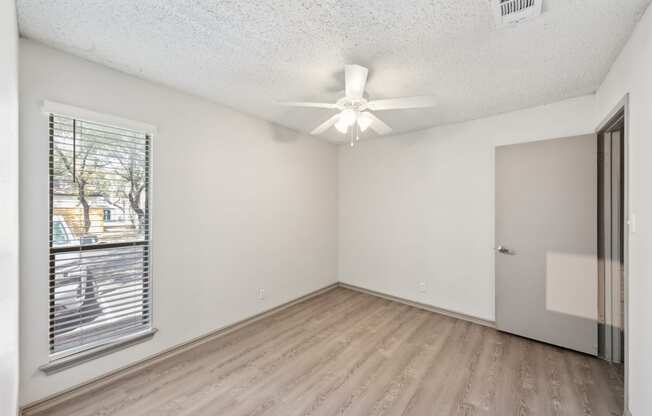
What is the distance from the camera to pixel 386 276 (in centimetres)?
401

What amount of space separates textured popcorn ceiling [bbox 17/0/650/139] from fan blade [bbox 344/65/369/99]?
0.09 m

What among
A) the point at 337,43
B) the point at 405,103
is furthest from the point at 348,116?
the point at 337,43

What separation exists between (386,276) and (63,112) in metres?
3.87

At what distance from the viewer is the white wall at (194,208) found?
1759 mm

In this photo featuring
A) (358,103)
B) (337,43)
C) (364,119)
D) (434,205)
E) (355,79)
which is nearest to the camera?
(337,43)

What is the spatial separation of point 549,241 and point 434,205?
1234 millimetres

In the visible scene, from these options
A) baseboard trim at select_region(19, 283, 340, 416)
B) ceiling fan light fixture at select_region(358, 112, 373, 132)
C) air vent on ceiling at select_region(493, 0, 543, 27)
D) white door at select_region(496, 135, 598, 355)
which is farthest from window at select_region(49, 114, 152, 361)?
white door at select_region(496, 135, 598, 355)

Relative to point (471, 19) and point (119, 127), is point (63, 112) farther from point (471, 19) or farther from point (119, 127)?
point (471, 19)

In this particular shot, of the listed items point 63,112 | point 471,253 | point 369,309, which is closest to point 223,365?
point 369,309

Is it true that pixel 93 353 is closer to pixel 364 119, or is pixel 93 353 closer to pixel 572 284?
pixel 364 119

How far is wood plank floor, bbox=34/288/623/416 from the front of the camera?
72.6 inches

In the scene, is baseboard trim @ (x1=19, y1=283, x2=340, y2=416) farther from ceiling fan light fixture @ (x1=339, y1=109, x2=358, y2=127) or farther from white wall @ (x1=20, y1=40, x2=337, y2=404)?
ceiling fan light fixture @ (x1=339, y1=109, x2=358, y2=127)

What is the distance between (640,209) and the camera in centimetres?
154

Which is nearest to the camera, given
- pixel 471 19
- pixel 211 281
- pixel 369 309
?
pixel 471 19
